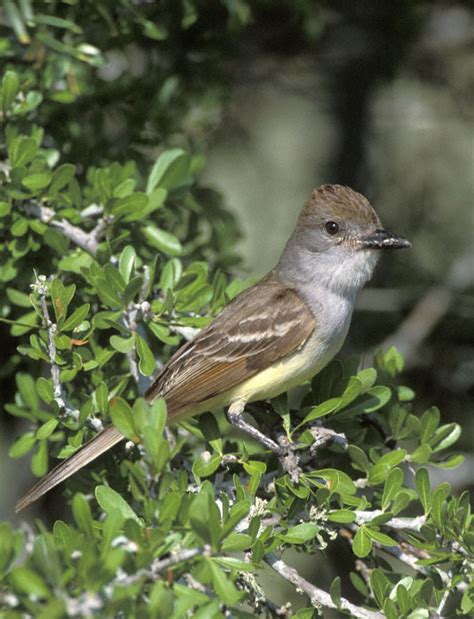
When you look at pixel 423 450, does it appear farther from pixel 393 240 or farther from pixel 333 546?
pixel 333 546

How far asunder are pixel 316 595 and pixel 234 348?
1.38 meters

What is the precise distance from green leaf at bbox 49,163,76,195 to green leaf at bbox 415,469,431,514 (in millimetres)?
1878

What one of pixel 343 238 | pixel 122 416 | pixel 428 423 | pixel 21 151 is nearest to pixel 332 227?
pixel 343 238

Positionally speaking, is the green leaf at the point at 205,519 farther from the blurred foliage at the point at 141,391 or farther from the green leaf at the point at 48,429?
the green leaf at the point at 48,429

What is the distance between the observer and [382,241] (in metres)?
4.32

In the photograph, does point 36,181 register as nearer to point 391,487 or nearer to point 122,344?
point 122,344

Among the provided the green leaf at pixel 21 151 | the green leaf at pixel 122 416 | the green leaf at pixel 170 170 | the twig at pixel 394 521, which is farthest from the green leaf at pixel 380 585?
the green leaf at pixel 21 151

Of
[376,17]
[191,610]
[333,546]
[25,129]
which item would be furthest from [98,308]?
[376,17]

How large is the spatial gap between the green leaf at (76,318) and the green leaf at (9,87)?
1213mm

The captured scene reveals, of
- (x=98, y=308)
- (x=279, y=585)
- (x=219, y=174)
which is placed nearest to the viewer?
(x=98, y=308)

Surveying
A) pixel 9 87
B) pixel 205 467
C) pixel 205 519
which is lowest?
pixel 205 467

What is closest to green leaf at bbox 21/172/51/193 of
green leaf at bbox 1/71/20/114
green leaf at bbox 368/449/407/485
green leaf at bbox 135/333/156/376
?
green leaf at bbox 1/71/20/114

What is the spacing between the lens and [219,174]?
26.7 feet

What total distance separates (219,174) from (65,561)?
5.99 meters
